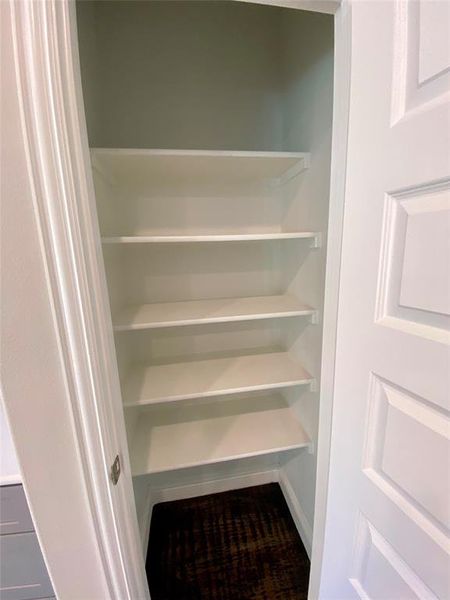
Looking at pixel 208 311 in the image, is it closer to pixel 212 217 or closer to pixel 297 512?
pixel 212 217

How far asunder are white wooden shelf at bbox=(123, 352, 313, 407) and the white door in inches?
24.6

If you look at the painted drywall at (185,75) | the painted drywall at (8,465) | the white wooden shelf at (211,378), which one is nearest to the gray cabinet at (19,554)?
the painted drywall at (8,465)

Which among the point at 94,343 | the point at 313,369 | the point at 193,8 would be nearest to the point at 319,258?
the point at 313,369

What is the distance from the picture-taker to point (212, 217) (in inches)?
60.4

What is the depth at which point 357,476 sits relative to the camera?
751 millimetres

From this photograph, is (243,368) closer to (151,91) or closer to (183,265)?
(183,265)

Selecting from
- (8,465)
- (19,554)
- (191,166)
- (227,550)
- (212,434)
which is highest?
(191,166)

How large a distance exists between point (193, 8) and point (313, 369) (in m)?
1.85

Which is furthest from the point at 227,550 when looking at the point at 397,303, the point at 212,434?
the point at 397,303

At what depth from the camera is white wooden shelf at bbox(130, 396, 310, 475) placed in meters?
1.38

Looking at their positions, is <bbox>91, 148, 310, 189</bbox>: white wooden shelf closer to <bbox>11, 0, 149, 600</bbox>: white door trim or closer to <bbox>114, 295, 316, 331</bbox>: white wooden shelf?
<bbox>11, 0, 149, 600</bbox>: white door trim

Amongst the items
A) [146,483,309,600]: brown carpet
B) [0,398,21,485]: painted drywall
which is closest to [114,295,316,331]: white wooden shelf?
[0,398,21,485]: painted drywall

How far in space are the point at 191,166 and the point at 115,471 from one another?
1165mm

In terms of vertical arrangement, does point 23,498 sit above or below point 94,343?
below
